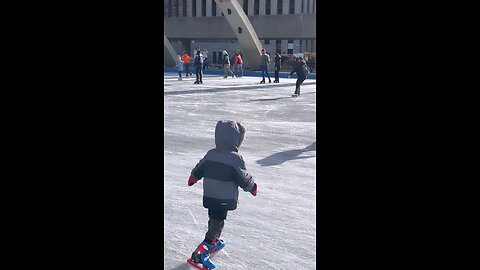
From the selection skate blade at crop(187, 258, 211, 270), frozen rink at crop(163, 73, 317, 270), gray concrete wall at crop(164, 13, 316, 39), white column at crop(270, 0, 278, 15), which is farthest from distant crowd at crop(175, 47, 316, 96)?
skate blade at crop(187, 258, 211, 270)

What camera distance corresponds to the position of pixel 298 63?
15203 mm

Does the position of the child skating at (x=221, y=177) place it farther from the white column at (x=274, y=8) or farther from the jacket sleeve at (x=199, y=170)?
the white column at (x=274, y=8)

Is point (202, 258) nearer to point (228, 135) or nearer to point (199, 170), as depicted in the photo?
point (199, 170)

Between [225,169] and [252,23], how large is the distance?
37.3m

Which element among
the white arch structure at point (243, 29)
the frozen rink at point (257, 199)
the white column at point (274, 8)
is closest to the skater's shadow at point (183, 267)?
the frozen rink at point (257, 199)

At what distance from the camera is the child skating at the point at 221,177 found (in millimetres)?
3264

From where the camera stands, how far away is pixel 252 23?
39.5 meters

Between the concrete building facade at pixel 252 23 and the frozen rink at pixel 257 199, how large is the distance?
27491 millimetres

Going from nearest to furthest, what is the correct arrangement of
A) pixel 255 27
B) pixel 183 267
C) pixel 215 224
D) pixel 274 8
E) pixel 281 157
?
1. pixel 183 267
2. pixel 215 224
3. pixel 281 157
4. pixel 255 27
5. pixel 274 8

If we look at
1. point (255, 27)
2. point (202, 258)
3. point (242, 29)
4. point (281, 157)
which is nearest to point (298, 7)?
point (255, 27)
